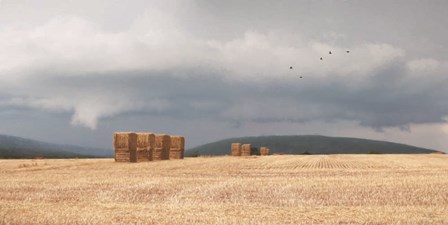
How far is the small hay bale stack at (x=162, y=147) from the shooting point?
1761 inches

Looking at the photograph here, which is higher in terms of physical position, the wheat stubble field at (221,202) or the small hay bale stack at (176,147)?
the small hay bale stack at (176,147)

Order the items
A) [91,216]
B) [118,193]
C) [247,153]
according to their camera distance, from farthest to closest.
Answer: [247,153]
[118,193]
[91,216]

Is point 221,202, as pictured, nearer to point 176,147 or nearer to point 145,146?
point 145,146

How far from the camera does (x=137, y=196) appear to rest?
16.4 m

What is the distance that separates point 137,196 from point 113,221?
482 centimetres

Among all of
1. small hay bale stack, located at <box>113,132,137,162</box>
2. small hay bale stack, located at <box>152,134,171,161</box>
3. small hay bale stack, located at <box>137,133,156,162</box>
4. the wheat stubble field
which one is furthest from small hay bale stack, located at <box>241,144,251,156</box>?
the wheat stubble field

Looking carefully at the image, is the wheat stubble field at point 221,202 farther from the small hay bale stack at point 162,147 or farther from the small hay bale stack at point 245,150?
the small hay bale stack at point 245,150

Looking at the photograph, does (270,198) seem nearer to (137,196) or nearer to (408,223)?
(137,196)

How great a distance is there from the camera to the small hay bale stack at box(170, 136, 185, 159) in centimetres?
4991

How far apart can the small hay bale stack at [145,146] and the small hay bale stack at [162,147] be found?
1.39 metres

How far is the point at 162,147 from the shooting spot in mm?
45938

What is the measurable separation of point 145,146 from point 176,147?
876cm

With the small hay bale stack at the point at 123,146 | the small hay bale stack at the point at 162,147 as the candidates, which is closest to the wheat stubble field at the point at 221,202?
the small hay bale stack at the point at 123,146

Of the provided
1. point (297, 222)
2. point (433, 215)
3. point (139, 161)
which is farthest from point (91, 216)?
point (139, 161)
